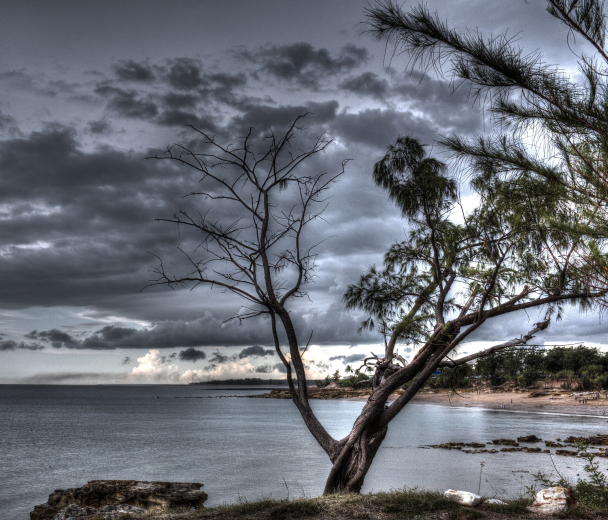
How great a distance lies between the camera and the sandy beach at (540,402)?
4762 cm

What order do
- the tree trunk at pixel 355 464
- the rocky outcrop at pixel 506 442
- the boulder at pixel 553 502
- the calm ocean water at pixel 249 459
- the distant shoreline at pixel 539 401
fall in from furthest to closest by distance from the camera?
1. the distant shoreline at pixel 539 401
2. the rocky outcrop at pixel 506 442
3. the calm ocean water at pixel 249 459
4. the tree trunk at pixel 355 464
5. the boulder at pixel 553 502

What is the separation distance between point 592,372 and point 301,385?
209ft

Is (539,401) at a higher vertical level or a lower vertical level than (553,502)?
lower

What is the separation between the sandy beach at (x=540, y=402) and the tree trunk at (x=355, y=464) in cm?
3959

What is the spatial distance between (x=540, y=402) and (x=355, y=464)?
57.4 metres

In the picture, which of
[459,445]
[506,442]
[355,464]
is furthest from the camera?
[459,445]

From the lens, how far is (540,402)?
5694 centimetres

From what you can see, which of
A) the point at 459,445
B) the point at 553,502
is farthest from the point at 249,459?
the point at 553,502

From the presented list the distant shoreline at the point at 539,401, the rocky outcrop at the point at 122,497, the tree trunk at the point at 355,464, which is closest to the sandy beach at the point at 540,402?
the distant shoreline at the point at 539,401

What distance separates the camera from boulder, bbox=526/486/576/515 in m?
5.70

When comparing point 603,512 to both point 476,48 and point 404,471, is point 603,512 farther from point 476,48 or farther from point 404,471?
point 404,471

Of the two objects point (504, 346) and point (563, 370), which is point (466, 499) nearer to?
point (504, 346)

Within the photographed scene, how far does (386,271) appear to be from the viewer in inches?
364

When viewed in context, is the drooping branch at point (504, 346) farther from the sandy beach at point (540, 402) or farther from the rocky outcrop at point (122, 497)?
the sandy beach at point (540, 402)
